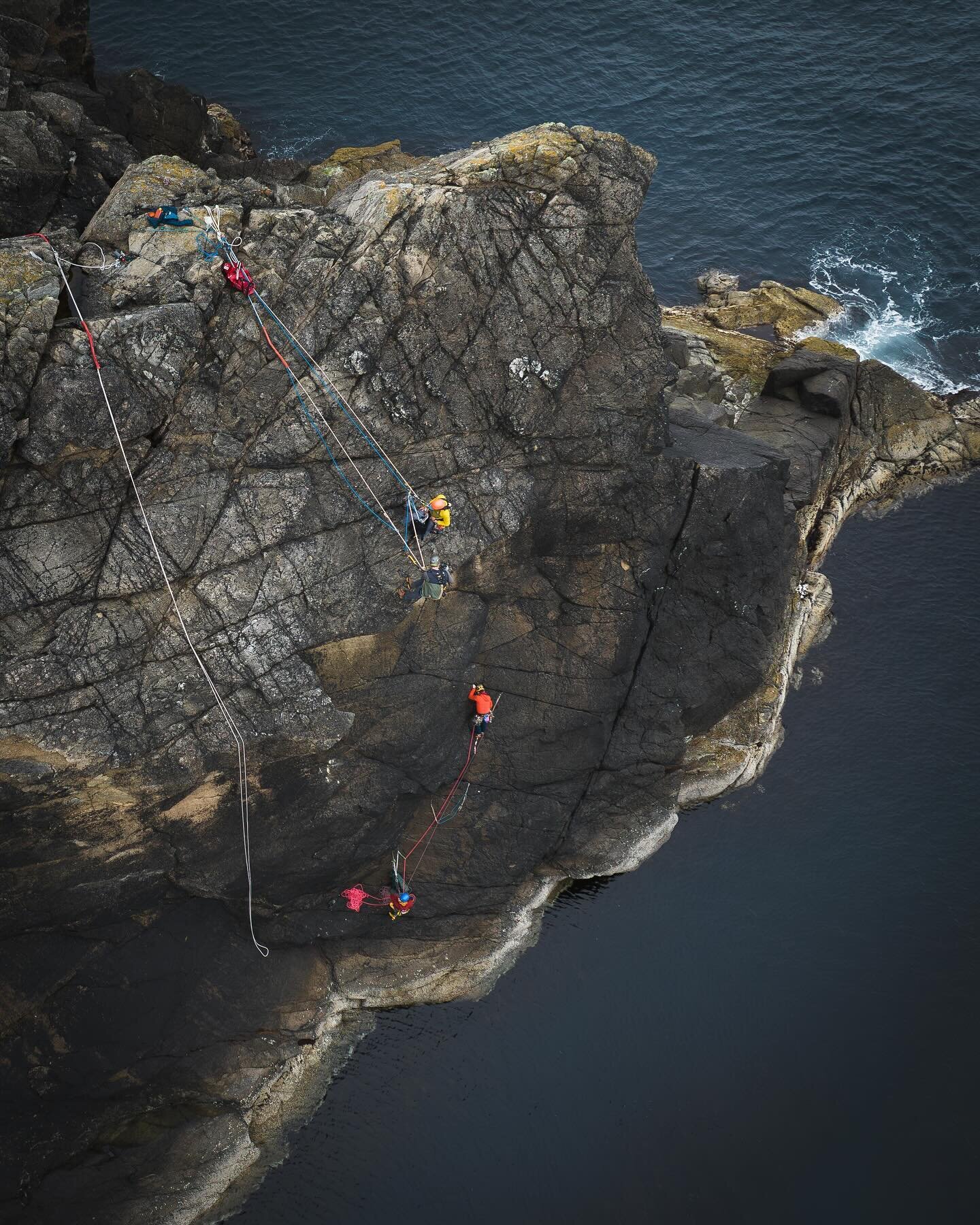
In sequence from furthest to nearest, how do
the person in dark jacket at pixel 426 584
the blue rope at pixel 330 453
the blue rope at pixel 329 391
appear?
the person in dark jacket at pixel 426 584, the blue rope at pixel 330 453, the blue rope at pixel 329 391

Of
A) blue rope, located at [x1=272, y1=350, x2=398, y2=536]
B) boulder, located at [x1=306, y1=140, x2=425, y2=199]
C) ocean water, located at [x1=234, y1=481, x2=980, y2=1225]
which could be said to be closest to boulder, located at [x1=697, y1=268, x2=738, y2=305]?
boulder, located at [x1=306, y1=140, x2=425, y2=199]

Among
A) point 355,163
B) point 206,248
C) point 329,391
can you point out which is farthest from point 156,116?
point 329,391

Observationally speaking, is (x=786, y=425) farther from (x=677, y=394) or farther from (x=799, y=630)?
(x=799, y=630)

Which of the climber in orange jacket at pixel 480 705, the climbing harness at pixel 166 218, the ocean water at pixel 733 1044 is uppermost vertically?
the climbing harness at pixel 166 218

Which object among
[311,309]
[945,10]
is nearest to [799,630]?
[311,309]

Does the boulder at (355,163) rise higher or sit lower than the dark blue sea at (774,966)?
higher

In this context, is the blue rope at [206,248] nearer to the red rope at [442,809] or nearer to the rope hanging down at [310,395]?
the rope hanging down at [310,395]

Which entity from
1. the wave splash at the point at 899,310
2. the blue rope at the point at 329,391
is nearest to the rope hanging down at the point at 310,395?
the blue rope at the point at 329,391
